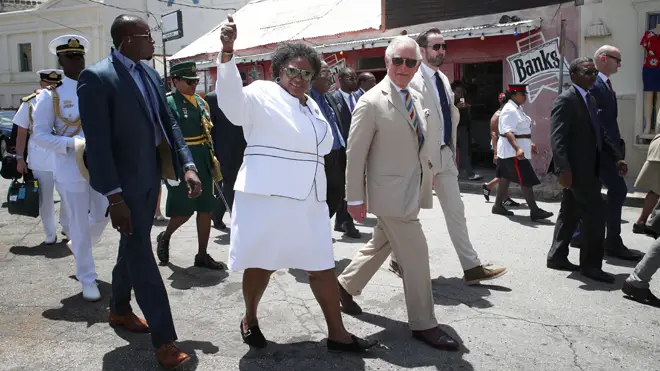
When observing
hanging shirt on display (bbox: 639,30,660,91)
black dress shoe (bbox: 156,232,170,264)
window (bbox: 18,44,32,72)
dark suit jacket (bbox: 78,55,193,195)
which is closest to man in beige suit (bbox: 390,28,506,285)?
dark suit jacket (bbox: 78,55,193,195)

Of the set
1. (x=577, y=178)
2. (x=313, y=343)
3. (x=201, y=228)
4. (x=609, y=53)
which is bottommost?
(x=313, y=343)

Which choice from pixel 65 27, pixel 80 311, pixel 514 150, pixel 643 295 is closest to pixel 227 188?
pixel 80 311

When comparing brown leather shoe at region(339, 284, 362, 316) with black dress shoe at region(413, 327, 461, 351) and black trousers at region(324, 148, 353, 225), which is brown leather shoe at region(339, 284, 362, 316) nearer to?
black dress shoe at region(413, 327, 461, 351)

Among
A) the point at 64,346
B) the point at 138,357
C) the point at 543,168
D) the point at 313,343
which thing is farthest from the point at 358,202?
the point at 543,168

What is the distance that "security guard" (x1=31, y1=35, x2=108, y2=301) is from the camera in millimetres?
4938

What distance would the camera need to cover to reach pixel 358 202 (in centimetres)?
407

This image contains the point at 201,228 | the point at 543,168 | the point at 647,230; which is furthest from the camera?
the point at 543,168

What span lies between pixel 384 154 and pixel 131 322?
2.02 meters

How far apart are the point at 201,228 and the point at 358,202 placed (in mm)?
2341

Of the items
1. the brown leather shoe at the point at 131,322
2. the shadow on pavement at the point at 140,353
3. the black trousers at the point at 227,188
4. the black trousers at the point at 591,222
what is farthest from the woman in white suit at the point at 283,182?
the black trousers at the point at 227,188

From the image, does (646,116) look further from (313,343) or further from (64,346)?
(64,346)

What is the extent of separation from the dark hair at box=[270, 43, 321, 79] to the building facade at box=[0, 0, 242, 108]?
32888 millimetres

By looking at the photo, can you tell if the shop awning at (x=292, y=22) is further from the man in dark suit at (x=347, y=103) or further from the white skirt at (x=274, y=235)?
the white skirt at (x=274, y=235)

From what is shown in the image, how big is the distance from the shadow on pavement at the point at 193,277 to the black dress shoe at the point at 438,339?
215 centimetres
